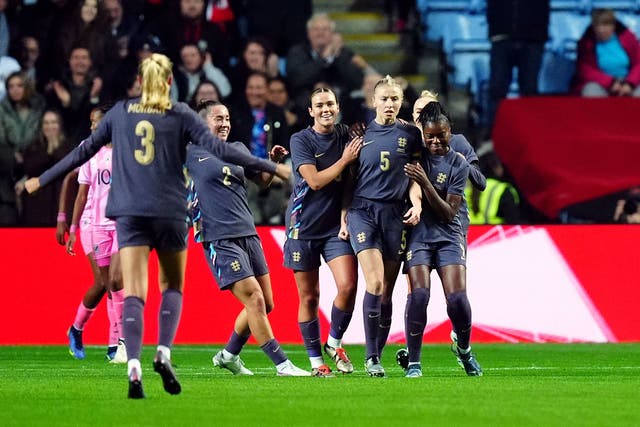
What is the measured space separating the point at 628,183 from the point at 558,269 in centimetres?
229

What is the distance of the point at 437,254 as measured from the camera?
10695 mm

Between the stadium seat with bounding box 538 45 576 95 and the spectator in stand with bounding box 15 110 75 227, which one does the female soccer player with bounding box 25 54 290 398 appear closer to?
the spectator in stand with bounding box 15 110 75 227

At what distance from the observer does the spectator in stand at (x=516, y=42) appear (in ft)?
60.7

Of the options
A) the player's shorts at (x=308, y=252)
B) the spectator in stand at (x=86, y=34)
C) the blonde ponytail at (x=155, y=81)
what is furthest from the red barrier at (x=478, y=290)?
the blonde ponytail at (x=155, y=81)

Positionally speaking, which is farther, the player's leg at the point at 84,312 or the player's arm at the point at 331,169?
the player's leg at the point at 84,312

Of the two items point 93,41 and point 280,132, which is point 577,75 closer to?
point 280,132

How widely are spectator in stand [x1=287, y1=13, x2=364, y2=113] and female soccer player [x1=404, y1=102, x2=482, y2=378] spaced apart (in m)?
7.58

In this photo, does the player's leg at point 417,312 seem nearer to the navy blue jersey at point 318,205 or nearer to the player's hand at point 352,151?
the navy blue jersey at point 318,205

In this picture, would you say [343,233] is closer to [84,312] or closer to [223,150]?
[223,150]

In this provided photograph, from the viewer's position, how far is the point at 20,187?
17.1m

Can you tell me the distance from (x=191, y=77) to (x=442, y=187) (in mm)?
7797

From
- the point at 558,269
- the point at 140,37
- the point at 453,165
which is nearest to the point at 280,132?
the point at 140,37

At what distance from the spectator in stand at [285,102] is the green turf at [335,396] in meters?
5.64

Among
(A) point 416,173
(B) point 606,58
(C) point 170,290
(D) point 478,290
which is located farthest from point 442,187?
(B) point 606,58
